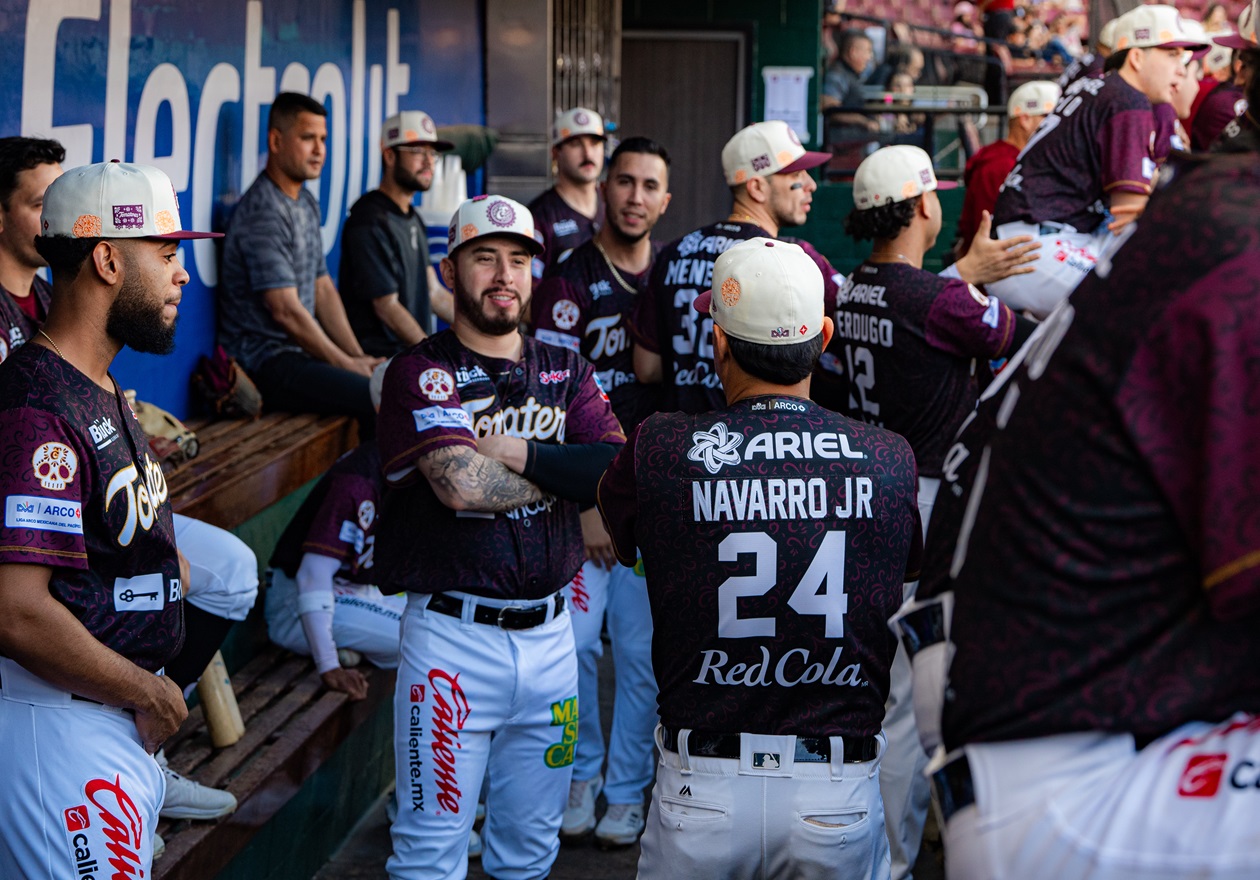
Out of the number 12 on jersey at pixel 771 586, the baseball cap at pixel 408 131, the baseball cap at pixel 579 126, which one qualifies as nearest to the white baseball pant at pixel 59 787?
the number 12 on jersey at pixel 771 586

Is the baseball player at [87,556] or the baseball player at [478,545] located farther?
the baseball player at [478,545]

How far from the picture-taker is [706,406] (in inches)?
189

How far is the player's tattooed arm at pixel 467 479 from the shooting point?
3516mm

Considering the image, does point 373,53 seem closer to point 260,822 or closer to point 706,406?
point 706,406

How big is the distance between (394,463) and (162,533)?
2.67 feet

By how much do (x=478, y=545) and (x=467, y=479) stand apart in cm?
22

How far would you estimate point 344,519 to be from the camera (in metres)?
4.88

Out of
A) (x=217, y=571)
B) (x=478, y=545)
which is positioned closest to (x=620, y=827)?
(x=478, y=545)

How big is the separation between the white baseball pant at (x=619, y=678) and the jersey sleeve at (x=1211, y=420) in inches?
136

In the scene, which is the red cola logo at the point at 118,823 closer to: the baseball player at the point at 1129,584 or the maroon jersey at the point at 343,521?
the baseball player at the point at 1129,584

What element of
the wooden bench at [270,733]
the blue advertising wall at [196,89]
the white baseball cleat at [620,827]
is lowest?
the white baseball cleat at [620,827]

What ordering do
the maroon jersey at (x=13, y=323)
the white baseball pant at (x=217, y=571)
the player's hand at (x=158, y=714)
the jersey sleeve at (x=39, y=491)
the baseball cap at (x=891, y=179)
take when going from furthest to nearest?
the baseball cap at (x=891, y=179) < the white baseball pant at (x=217, y=571) < the maroon jersey at (x=13, y=323) < the player's hand at (x=158, y=714) < the jersey sleeve at (x=39, y=491)

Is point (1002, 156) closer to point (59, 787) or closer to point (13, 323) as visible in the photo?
point (13, 323)

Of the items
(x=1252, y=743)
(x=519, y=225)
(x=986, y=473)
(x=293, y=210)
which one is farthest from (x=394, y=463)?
(x=293, y=210)
